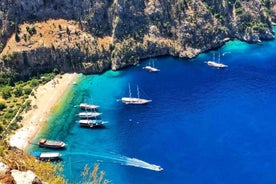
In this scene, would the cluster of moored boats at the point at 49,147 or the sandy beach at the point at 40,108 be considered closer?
the cluster of moored boats at the point at 49,147

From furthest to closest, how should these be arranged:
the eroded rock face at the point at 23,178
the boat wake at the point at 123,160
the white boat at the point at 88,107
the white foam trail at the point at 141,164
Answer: the white boat at the point at 88,107 → the boat wake at the point at 123,160 → the white foam trail at the point at 141,164 → the eroded rock face at the point at 23,178

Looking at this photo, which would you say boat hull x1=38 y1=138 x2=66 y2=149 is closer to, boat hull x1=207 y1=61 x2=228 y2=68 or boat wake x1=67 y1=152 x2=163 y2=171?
boat wake x1=67 y1=152 x2=163 y2=171

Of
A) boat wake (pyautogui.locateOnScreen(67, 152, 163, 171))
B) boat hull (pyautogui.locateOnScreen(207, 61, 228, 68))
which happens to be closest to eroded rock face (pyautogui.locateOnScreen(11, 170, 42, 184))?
boat wake (pyautogui.locateOnScreen(67, 152, 163, 171))

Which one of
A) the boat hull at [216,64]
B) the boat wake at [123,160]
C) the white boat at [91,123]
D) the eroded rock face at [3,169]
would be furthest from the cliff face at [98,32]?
the eroded rock face at [3,169]

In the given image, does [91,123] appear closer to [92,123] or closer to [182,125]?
[92,123]

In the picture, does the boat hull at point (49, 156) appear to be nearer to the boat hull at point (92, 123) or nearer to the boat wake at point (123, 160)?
the boat wake at point (123, 160)

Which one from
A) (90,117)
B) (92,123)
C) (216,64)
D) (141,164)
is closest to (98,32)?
(216,64)

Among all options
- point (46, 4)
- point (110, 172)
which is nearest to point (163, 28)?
point (46, 4)
